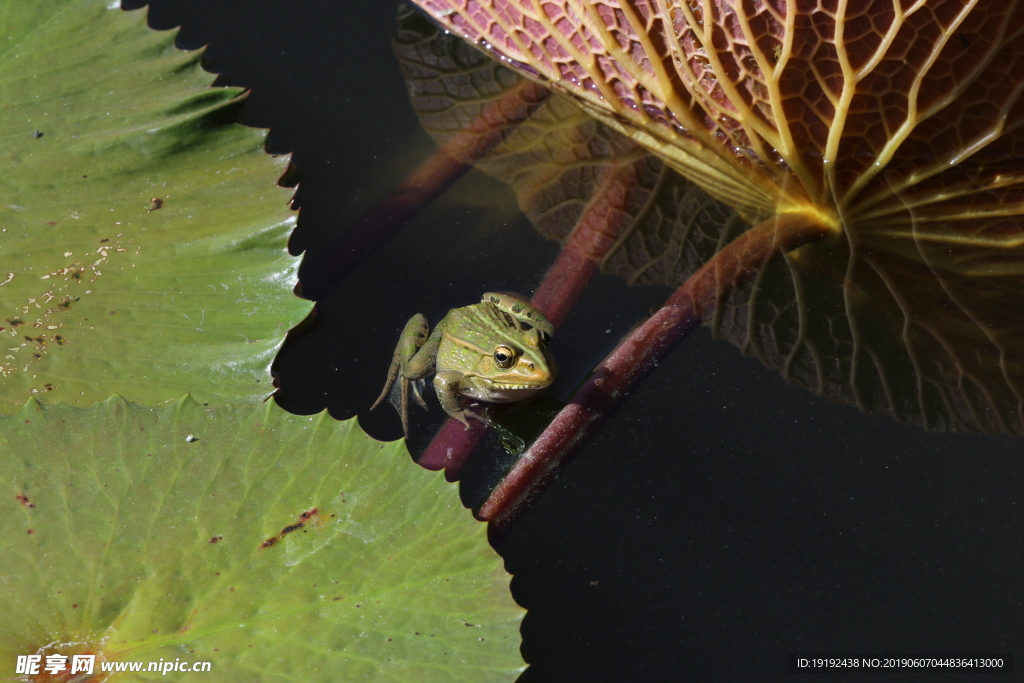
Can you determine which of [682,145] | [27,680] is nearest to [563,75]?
[682,145]

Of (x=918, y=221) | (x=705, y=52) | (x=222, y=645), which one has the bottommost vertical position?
(x=918, y=221)

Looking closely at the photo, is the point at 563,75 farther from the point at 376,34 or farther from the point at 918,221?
the point at 918,221

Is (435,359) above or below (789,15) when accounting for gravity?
below

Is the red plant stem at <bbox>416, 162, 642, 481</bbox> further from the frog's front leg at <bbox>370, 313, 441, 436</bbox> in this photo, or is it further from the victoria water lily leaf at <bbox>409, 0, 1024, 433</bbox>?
the victoria water lily leaf at <bbox>409, 0, 1024, 433</bbox>

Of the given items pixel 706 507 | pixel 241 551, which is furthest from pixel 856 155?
pixel 241 551

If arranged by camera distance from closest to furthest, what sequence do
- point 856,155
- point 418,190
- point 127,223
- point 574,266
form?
1. point 127,223
2. point 856,155
3. point 574,266
4. point 418,190

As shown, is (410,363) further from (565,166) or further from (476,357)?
(565,166)
